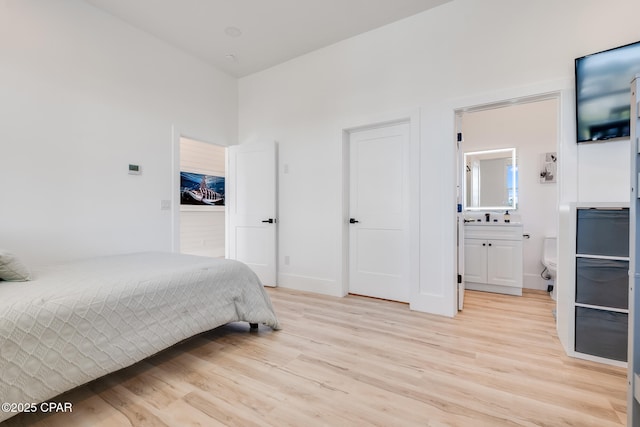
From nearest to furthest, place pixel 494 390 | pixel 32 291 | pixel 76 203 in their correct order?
1. pixel 32 291
2. pixel 494 390
3. pixel 76 203

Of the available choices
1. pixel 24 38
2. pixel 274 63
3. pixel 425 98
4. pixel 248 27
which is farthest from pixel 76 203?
pixel 425 98

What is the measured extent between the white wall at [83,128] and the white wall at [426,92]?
129 cm

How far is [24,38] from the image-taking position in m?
2.41

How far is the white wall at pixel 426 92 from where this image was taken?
2.27 metres

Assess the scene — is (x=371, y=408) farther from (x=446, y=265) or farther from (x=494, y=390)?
(x=446, y=265)

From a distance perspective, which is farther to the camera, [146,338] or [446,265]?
[446,265]

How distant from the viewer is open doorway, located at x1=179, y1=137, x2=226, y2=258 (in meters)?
5.50

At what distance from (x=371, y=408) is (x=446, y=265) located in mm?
1697

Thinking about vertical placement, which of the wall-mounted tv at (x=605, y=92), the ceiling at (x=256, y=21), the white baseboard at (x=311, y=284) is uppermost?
the ceiling at (x=256, y=21)

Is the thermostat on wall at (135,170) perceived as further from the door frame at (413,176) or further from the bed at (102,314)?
the door frame at (413,176)

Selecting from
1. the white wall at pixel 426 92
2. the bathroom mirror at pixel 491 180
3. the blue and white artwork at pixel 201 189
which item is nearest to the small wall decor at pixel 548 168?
the bathroom mirror at pixel 491 180

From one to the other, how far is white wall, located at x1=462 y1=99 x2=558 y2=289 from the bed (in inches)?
134

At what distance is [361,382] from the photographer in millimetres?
1679

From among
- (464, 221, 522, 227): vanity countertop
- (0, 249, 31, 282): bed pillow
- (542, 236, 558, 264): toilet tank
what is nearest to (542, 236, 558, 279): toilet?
(542, 236, 558, 264): toilet tank
